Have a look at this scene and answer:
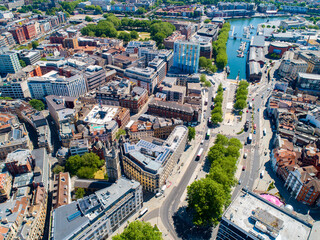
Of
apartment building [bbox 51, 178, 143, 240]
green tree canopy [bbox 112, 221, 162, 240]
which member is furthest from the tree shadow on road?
apartment building [bbox 51, 178, 143, 240]

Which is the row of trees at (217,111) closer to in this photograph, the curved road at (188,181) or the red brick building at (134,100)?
the curved road at (188,181)

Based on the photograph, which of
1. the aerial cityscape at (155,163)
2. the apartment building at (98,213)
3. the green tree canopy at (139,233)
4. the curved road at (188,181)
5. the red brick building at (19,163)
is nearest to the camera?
the apartment building at (98,213)

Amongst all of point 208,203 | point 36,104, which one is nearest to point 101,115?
point 36,104

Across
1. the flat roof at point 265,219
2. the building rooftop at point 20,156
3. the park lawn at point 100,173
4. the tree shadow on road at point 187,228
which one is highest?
the flat roof at point 265,219

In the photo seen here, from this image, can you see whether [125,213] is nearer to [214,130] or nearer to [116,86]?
[214,130]

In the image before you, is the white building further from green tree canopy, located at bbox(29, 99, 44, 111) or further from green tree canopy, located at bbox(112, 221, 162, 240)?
green tree canopy, located at bbox(112, 221, 162, 240)

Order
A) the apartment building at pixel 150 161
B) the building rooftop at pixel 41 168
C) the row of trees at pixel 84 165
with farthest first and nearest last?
the row of trees at pixel 84 165, the building rooftop at pixel 41 168, the apartment building at pixel 150 161

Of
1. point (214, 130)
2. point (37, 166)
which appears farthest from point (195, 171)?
point (37, 166)

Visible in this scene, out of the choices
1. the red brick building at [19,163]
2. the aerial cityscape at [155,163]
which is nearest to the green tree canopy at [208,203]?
the aerial cityscape at [155,163]
